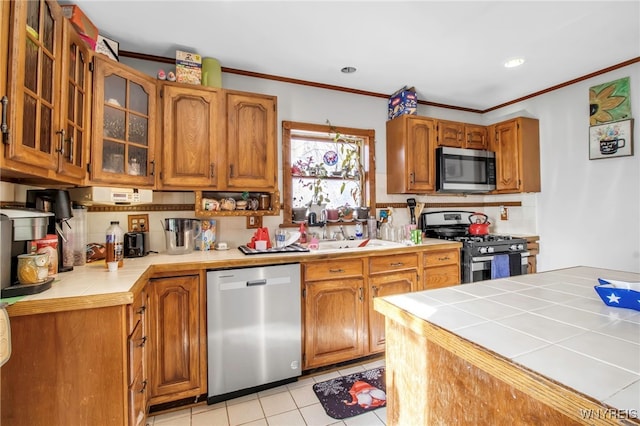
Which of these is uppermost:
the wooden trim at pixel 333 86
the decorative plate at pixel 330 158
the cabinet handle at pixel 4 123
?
the wooden trim at pixel 333 86

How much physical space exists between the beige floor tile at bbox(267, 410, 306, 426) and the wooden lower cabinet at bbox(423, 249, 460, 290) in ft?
4.92

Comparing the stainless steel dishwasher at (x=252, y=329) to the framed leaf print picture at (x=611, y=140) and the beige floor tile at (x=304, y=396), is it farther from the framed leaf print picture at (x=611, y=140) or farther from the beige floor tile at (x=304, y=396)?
the framed leaf print picture at (x=611, y=140)

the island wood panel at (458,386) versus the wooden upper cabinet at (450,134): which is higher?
the wooden upper cabinet at (450,134)

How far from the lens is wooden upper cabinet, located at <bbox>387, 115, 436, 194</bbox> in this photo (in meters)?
3.12

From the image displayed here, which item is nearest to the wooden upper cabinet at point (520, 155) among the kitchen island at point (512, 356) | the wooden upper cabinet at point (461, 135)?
the wooden upper cabinet at point (461, 135)

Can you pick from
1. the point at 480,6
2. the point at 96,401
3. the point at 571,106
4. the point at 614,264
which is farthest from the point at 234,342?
the point at 571,106

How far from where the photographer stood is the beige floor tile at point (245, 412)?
6.02ft

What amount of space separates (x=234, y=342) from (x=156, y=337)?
18.4 inches

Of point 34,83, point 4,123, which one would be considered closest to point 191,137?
point 34,83

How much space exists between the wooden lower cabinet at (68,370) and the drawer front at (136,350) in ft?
0.18

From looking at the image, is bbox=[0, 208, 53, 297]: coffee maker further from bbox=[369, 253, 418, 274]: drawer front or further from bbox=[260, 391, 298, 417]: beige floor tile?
bbox=[369, 253, 418, 274]: drawer front

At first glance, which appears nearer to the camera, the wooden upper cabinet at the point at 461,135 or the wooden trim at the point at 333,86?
the wooden trim at the point at 333,86

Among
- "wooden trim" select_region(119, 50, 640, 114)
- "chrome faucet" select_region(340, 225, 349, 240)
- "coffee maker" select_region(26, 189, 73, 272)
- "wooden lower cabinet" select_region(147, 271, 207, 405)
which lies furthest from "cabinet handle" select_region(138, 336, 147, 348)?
"wooden trim" select_region(119, 50, 640, 114)

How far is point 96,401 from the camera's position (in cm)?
123
